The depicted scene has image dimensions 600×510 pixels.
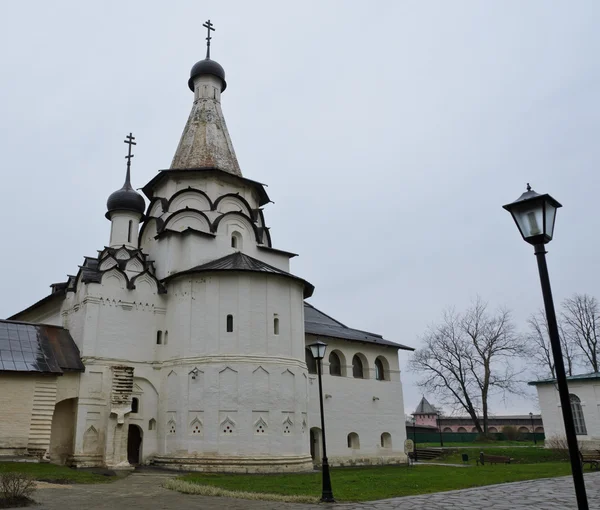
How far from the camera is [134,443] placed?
2175cm

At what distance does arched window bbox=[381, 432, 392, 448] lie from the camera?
2695 centimetres

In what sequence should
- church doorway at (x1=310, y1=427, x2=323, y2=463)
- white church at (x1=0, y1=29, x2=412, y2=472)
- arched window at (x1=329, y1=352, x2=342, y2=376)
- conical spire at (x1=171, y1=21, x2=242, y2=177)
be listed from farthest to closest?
1. arched window at (x1=329, y1=352, x2=342, y2=376)
2. conical spire at (x1=171, y1=21, x2=242, y2=177)
3. church doorway at (x1=310, y1=427, x2=323, y2=463)
4. white church at (x1=0, y1=29, x2=412, y2=472)

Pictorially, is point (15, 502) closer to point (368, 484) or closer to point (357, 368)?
point (368, 484)

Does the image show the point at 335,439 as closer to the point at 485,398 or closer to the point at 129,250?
the point at 129,250

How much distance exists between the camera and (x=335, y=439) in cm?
2477

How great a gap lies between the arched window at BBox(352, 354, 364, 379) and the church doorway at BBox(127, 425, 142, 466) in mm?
10916

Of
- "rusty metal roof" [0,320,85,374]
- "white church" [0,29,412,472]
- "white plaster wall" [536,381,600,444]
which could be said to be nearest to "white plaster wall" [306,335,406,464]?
"white church" [0,29,412,472]

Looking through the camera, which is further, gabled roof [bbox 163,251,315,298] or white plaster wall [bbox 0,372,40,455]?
gabled roof [bbox 163,251,315,298]

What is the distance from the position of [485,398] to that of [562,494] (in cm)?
2795

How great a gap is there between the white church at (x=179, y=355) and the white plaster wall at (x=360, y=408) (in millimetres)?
104

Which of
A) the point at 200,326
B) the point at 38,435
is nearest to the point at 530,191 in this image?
the point at 200,326

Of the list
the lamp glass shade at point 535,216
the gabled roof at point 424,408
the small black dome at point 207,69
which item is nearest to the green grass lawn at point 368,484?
the lamp glass shade at point 535,216

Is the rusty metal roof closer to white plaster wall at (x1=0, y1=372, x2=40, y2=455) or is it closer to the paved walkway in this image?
white plaster wall at (x1=0, y1=372, x2=40, y2=455)

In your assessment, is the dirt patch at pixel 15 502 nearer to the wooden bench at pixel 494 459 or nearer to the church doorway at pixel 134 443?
the church doorway at pixel 134 443
